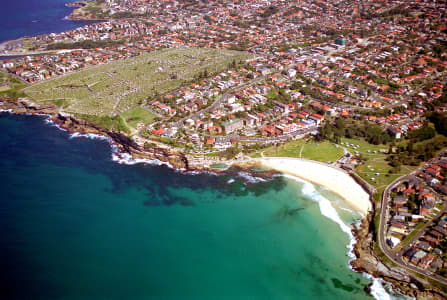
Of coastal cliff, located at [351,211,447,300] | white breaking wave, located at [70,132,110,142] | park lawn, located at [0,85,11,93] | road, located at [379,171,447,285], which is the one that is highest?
park lawn, located at [0,85,11,93]

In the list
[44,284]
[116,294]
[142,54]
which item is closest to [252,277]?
[116,294]

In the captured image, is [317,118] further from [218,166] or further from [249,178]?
[218,166]

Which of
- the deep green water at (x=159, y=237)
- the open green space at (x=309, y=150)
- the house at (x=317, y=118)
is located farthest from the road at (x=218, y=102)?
the house at (x=317, y=118)

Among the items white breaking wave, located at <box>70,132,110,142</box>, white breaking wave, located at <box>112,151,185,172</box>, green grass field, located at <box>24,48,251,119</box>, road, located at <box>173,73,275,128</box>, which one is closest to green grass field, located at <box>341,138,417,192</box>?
road, located at <box>173,73,275,128</box>

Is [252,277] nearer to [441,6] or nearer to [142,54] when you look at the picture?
[142,54]

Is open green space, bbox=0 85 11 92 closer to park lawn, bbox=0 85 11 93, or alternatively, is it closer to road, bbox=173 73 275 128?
park lawn, bbox=0 85 11 93
